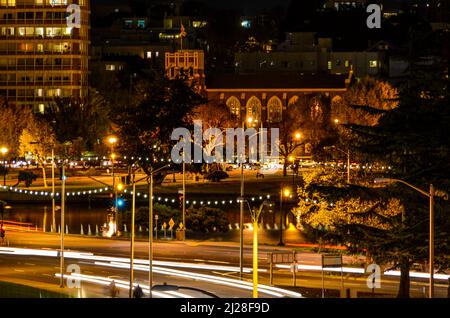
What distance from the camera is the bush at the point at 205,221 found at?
3282 inches

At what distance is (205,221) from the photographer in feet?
275

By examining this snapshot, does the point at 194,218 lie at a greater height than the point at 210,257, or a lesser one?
greater

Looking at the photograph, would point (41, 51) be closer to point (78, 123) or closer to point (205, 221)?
point (78, 123)

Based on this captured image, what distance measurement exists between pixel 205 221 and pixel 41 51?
256 feet

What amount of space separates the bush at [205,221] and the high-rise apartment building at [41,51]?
7168 centimetres

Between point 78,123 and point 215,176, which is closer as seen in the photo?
point 215,176

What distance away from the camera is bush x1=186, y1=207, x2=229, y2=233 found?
83375 mm

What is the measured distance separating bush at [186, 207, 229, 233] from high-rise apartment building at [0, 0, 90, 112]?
71.7 m

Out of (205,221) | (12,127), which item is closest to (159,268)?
(205,221)

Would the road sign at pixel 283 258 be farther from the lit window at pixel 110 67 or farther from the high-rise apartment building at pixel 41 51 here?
the lit window at pixel 110 67
